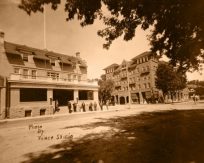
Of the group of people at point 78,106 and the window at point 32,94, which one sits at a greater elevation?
the window at point 32,94

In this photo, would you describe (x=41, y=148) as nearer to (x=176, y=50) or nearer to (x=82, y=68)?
(x=176, y=50)

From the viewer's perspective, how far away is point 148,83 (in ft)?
189

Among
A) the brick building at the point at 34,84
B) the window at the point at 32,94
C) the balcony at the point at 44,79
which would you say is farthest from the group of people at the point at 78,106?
the window at the point at 32,94

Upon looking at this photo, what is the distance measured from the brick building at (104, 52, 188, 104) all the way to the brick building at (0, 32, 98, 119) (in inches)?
727

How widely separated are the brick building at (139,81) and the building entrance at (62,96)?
19.9m

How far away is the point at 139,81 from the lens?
61000 mm

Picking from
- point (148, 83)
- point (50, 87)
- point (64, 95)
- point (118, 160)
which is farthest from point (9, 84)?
point (148, 83)

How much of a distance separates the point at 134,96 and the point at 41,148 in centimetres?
5735

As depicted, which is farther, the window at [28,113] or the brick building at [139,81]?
the brick building at [139,81]

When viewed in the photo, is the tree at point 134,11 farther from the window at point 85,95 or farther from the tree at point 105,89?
the tree at point 105,89

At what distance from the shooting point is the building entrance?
32.3m

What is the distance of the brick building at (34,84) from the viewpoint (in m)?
24.0

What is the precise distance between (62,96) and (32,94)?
22.5ft

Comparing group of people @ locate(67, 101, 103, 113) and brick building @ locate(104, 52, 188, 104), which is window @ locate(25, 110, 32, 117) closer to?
group of people @ locate(67, 101, 103, 113)
